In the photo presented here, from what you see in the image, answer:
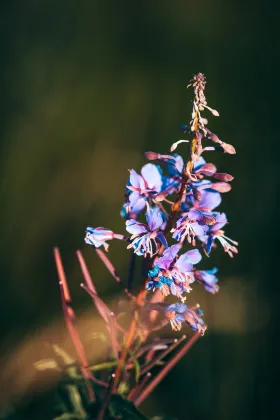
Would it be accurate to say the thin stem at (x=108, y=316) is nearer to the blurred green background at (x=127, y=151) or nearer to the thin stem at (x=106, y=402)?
the thin stem at (x=106, y=402)

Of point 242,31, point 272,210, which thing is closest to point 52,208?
point 272,210

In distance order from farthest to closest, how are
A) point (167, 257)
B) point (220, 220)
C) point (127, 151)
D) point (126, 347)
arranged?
point (127, 151) < point (126, 347) < point (220, 220) < point (167, 257)

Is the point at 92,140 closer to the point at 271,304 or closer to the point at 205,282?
the point at 271,304

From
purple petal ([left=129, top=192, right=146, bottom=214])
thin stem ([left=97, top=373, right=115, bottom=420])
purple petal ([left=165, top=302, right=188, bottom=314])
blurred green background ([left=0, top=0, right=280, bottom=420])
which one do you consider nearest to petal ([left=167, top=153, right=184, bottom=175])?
purple petal ([left=129, top=192, right=146, bottom=214])

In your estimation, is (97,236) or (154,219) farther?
(97,236)

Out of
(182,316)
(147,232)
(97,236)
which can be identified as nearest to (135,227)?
(147,232)

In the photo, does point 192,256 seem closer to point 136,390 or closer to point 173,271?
point 173,271
